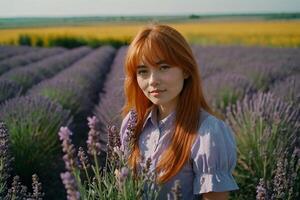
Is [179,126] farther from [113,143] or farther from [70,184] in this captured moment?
[70,184]

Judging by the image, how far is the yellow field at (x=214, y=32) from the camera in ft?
74.1

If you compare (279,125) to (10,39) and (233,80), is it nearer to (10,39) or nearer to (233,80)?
(233,80)

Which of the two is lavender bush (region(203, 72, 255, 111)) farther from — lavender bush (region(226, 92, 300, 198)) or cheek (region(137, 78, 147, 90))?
cheek (region(137, 78, 147, 90))

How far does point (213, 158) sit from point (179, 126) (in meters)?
0.19

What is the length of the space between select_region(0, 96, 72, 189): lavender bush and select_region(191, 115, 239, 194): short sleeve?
9.03 ft

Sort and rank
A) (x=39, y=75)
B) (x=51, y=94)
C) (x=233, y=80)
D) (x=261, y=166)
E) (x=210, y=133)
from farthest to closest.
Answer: (x=39, y=75) → (x=233, y=80) → (x=51, y=94) → (x=261, y=166) → (x=210, y=133)

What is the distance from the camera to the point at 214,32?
88.2 ft

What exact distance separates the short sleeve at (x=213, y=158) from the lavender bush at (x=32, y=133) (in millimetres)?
2752

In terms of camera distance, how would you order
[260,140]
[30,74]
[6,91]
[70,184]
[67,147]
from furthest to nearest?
[30,74] → [6,91] → [260,140] → [67,147] → [70,184]

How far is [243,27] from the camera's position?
27250 mm

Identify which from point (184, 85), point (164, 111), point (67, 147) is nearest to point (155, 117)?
point (164, 111)

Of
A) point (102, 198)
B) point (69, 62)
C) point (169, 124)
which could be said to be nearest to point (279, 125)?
point (169, 124)

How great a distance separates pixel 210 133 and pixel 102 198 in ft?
1.41

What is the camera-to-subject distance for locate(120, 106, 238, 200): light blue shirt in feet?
5.95
